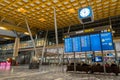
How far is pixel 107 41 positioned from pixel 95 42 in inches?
38.6

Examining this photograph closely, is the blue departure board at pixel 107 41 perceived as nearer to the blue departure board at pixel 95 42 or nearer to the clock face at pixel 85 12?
the blue departure board at pixel 95 42

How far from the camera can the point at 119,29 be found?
22328 mm

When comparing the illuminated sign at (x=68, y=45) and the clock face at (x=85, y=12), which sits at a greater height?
the clock face at (x=85, y=12)

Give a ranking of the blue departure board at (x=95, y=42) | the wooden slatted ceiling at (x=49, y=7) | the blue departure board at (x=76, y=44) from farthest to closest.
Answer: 1. the wooden slatted ceiling at (x=49, y=7)
2. the blue departure board at (x=76, y=44)
3. the blue departure board at (x=95, y=42)

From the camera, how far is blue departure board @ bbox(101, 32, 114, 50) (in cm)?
933

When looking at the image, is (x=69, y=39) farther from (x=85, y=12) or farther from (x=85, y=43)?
(x=85, y=12)

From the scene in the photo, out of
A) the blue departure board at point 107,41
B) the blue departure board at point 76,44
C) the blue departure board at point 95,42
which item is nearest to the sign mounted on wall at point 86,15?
the blue departure board at point 95,42

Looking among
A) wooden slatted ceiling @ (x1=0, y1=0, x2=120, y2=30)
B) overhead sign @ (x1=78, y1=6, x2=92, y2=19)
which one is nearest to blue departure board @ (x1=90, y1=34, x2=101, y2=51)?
overhead sign @ (x1=78, y1=6, x2=92, y2=19)

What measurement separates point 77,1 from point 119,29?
11741 mm

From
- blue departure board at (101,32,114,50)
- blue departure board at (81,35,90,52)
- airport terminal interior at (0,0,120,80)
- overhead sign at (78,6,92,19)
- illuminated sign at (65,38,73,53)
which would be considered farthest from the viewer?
illuminated sign at (65,38,73,53)

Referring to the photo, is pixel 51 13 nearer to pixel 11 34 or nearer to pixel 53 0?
pixel 53 0

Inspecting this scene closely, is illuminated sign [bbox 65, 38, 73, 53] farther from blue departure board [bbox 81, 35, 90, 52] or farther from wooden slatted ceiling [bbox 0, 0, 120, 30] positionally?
wooden slatted ceiling [bbox 0, 0, 120, 30]

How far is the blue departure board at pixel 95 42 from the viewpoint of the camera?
9.94 meters


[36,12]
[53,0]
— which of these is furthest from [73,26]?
[53,0]
